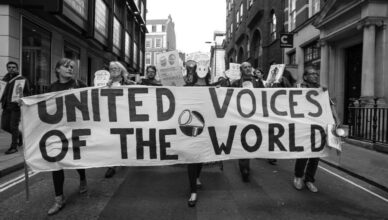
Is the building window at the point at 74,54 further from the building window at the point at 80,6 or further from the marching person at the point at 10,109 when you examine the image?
the marching person at the point at 10,109

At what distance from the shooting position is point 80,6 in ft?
52.6

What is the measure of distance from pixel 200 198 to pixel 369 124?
25.5ft

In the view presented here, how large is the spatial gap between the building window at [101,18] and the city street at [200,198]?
14673 mm

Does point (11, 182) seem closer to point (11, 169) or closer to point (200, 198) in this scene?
point (11, 169)

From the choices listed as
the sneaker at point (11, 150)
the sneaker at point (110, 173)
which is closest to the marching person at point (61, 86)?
the sneaker at point (110, 173)

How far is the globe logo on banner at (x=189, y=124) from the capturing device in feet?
15.1

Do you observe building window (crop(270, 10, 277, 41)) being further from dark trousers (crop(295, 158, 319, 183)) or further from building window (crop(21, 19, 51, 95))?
dark trousers (crop(295, 158, 319, 183))

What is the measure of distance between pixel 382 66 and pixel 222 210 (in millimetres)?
9701

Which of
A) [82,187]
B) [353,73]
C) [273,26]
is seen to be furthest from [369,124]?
[273,26]

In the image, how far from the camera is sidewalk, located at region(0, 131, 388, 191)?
5.96 metres

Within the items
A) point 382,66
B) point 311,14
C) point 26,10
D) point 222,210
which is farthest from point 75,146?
point 311,14

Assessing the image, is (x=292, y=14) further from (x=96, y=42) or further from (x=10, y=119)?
(x=10, y=119)

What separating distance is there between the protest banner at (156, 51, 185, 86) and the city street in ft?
7.32

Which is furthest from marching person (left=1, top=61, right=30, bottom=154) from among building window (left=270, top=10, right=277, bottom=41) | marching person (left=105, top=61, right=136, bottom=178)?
building window (left=270, top=10, right=277, bottom=41)
